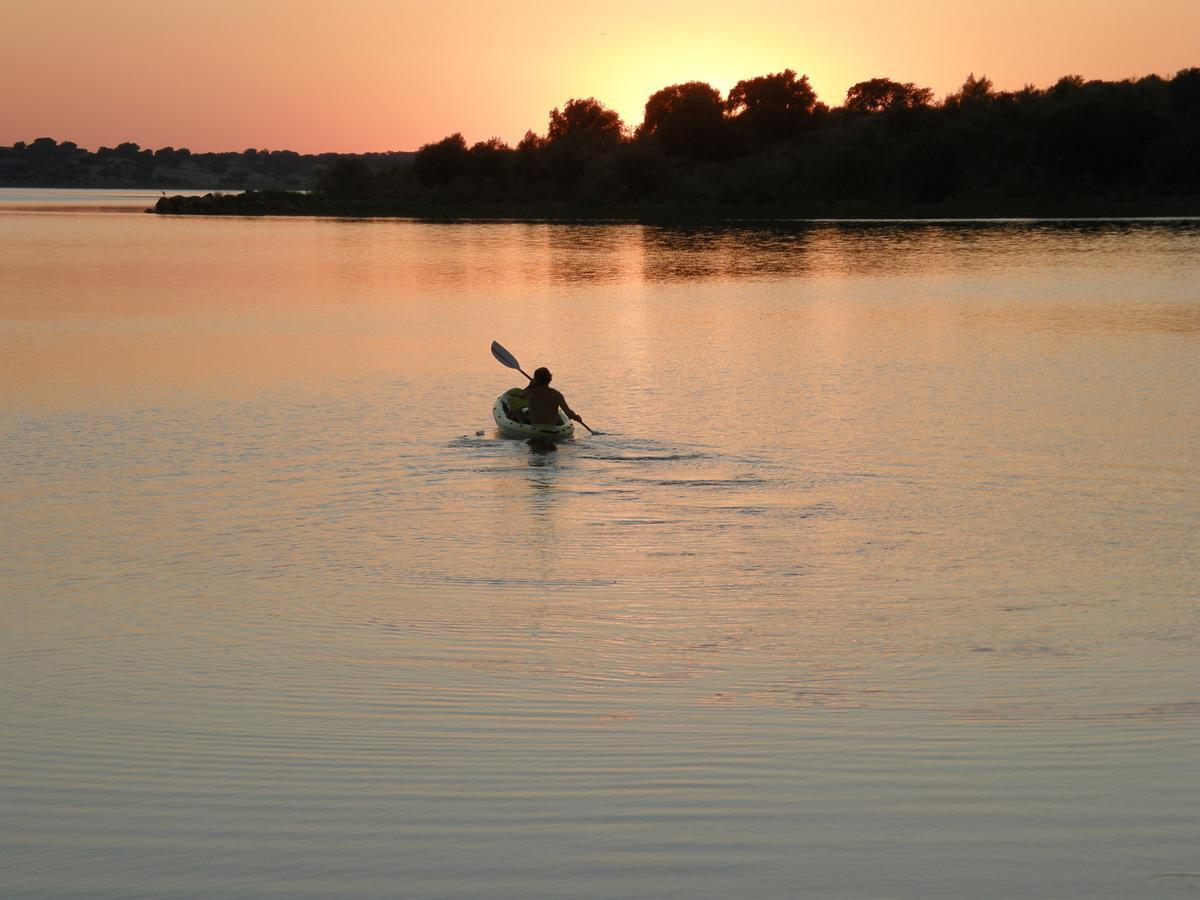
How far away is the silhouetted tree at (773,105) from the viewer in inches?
5217

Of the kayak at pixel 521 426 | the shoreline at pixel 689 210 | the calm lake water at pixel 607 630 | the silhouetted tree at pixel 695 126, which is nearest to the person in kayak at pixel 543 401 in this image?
the kayak at pixel 521 426

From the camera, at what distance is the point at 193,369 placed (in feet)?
86.9

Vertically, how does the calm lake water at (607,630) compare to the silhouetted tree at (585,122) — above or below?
below

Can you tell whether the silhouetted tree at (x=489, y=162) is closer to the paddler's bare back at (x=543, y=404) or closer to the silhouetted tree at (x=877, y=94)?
the silhouetted tree at (x=877, y=94)

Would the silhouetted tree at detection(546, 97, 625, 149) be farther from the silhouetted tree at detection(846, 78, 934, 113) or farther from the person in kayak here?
the person in kayak

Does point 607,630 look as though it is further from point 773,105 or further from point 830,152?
point 773,105

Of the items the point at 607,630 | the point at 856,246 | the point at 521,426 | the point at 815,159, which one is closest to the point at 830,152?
the point at 815,159

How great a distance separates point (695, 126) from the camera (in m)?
126

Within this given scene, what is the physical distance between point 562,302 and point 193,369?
17.6 metres

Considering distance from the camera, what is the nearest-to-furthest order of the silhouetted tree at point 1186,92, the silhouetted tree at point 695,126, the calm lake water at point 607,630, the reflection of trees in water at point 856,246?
1. the calm lake water at point 607,630
2. the reflection of trees in water at point 856,246
3. the silhouetted tree at point 1186,92
4. the silhouetted tree at point 695,126

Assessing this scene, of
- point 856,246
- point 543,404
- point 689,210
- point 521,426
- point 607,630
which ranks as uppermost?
point 689,210

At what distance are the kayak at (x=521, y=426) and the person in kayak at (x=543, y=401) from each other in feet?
0.33

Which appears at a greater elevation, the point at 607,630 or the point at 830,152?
the point at 830,152

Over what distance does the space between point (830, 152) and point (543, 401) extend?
98.2 metres
